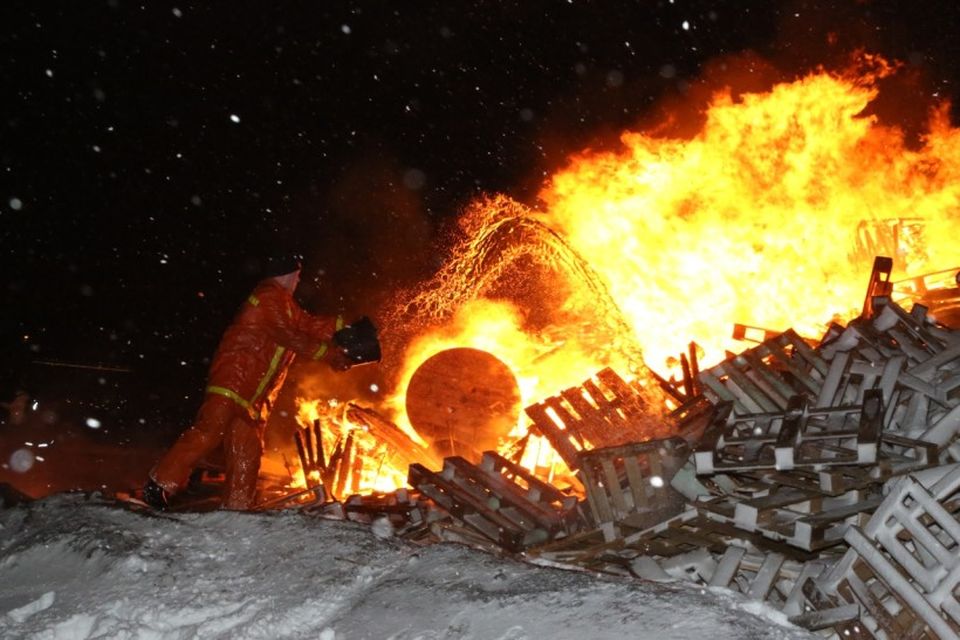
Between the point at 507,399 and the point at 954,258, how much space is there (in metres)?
8.37

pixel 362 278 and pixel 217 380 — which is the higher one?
pixel 362 278

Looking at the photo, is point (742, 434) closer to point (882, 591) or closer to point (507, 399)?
point (882, 591)

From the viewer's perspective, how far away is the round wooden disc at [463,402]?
29.3 ft

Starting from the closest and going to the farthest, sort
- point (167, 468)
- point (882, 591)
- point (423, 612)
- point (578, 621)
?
point (578, 621), point (423, 612), point (882, 591), point (167, 468)

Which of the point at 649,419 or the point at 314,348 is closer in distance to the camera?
the point at 314,348

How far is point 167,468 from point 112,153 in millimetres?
12267

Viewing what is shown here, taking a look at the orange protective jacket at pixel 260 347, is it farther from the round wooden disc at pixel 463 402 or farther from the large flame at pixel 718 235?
the large flame at pixel 718 235

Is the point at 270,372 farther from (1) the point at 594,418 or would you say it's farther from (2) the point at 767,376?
(2) the point at 767,376

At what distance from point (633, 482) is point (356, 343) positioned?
2774 millimetres

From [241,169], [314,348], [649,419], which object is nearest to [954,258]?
[649,419]

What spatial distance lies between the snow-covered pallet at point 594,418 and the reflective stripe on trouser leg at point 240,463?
8.91ft

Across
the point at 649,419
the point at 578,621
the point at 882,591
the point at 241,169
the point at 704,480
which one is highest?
the point at 241,169

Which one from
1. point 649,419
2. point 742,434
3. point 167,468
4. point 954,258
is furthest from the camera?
point 954,258

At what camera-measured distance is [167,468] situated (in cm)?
561
